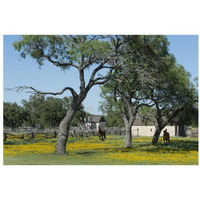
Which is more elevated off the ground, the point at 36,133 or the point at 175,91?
the point at 175,91

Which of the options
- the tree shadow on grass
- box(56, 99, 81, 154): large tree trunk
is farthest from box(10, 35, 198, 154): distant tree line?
the tree shadow on grass

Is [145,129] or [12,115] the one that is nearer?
[12,115]

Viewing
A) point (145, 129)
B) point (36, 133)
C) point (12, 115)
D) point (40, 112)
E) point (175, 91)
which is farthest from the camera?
point (145, 129)

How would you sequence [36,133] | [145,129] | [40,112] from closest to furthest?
[36,133], [40,112], [145,129]

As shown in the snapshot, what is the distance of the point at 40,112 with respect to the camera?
48750mm

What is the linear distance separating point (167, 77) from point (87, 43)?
765 centimetres

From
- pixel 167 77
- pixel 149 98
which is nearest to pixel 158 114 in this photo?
pixel 149 98

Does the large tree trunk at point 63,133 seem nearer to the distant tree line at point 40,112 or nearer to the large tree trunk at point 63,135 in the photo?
the large tree trunk at point 63,135

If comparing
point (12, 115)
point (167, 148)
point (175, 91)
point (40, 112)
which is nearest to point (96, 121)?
point (40, 112)

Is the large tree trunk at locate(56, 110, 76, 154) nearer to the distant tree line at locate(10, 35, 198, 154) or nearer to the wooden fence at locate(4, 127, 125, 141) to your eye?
the distant tree line at locate(10, 35, 198, 154)

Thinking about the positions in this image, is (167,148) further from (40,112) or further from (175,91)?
(40,112)

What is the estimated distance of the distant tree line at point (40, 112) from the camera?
46.2m

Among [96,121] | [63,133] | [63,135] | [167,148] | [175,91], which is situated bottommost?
[167,148]
